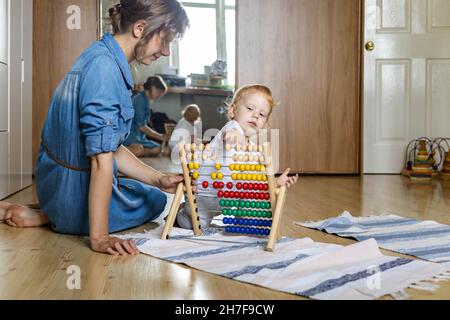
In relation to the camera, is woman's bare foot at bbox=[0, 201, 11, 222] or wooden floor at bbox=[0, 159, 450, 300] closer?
wooden floor at bbox=[0, 159, 450, 300]

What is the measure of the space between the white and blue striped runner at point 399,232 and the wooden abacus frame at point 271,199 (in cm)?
33

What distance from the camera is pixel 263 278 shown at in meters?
1.43

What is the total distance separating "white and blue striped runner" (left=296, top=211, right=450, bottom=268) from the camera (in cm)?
178

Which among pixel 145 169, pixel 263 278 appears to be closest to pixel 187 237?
pixel 145 169

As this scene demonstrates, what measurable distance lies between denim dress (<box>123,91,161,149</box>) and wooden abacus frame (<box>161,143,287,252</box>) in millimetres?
4643

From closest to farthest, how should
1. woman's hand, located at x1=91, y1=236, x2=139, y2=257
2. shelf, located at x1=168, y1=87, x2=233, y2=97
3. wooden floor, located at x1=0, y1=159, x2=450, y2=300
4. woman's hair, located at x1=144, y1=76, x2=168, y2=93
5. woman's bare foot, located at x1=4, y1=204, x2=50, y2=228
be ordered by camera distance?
wooden floor, located at x1=0, y1=159, x2=450, y2=300 < woman's hand, located at x1=91, y1=236, x2=139, y2=257 < woman's bare foot, located at x1=4, y1=204, x2=50, y2=228 < woman's hair, located at x1=144, y1=76, x2=168, y2=93 < shelf, located at x1=168, y1=87, x2=233, y2=97

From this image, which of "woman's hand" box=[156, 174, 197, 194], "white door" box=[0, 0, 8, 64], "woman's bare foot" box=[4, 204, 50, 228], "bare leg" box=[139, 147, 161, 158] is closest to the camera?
"woman's hand" box=[156, 174, 197, 194]

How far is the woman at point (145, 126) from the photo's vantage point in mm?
6531

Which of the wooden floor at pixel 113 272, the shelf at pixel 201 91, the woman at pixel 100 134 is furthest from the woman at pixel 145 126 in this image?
the woman at pixel 100 134

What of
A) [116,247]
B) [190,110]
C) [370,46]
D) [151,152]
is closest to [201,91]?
[190,110]

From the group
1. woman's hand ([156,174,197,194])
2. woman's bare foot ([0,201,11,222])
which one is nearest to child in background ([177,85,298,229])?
woman's hand ([156,174,197,194])

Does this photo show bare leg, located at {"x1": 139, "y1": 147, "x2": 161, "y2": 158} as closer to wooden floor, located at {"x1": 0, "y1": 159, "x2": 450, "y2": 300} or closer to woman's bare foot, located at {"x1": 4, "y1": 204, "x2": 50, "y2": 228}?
wooden floor, located at {"x1": 0, "y1": 159, "x2": 450, "y2": 300}

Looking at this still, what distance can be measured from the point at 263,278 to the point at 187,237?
1.87ft

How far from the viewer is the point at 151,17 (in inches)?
73.9
